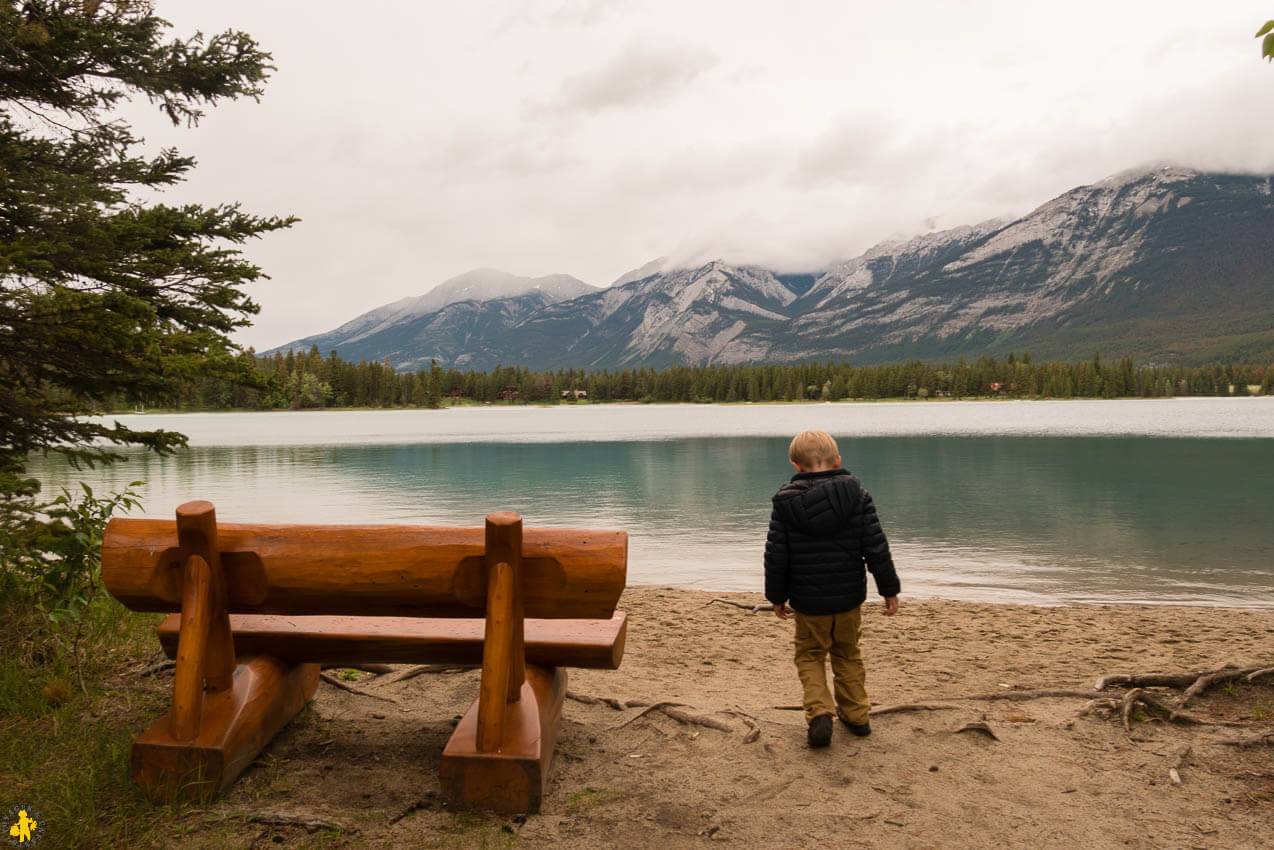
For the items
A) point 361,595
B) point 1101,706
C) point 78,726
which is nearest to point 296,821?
point 361,595

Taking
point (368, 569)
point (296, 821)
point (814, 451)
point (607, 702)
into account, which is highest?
point (814, 451)

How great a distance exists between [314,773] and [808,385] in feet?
657

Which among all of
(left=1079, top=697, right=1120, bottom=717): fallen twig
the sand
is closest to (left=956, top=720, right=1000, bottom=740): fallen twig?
the sand

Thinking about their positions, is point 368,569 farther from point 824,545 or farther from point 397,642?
point 824,545

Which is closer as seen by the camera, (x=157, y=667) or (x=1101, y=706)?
(x=1101, y=706)

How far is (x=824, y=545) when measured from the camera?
5520 mm

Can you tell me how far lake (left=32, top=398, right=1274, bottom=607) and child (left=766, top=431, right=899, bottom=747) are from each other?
9.28 meters

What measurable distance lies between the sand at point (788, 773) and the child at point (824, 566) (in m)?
0.31

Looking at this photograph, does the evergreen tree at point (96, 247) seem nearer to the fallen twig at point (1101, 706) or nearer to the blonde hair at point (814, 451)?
the blonde hair at point (814, 451)

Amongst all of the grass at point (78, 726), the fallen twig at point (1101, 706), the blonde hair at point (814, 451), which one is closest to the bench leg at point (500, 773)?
the grass at point (78, 726)

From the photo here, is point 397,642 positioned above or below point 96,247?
below

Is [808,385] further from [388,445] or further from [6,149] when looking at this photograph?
[6,149]

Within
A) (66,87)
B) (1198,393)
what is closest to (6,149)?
(66,87)

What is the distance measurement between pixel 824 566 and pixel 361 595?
10.0 feet
